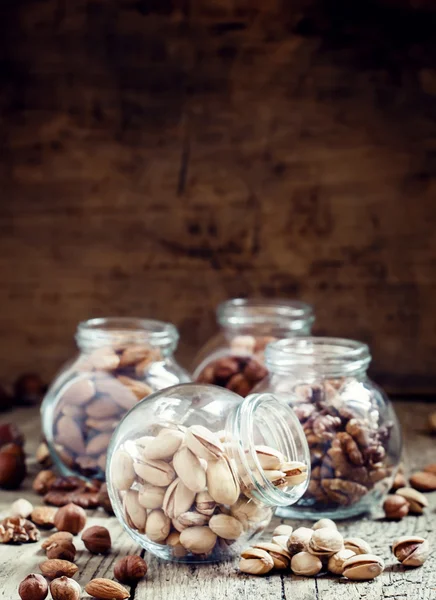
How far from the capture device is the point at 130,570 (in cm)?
100

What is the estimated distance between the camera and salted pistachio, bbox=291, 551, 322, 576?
1.01 meters

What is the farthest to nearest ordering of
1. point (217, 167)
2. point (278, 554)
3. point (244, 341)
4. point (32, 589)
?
point (217, 167), point (244, 341), point (278, 554), point (32, 589)

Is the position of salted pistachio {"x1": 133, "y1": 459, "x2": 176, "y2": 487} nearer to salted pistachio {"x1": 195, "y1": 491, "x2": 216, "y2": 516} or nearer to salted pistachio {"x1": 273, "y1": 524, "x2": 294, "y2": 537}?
salted pistachio {"x1": 195, "y1": 491, "x2": 216, "y2": 516}

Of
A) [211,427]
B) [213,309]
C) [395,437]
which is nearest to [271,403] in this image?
[211,427]

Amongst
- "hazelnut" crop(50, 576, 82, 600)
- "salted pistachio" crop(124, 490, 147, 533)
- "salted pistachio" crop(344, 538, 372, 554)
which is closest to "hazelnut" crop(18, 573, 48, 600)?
"hazelnut" crop(50, 576, 82, 600)

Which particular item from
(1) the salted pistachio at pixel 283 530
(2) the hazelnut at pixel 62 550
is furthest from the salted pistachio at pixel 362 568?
(2) the hazelnut at pixel 62 550

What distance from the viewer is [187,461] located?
3.34ft

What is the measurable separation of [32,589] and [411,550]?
437mm

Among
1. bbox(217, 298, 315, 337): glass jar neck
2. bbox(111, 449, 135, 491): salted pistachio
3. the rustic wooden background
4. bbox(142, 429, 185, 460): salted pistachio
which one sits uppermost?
the rustic wooden background

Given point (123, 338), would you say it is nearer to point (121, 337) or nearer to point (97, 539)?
point (121, 337)

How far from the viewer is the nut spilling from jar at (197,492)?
1012 millimetres

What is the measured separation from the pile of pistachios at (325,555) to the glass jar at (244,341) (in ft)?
1.36

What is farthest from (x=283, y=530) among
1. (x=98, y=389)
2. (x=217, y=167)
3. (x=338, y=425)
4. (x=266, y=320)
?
(x=217, y=167)

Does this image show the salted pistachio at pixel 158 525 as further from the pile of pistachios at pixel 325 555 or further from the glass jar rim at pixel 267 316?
the glass jar rim at pixel 267 316
